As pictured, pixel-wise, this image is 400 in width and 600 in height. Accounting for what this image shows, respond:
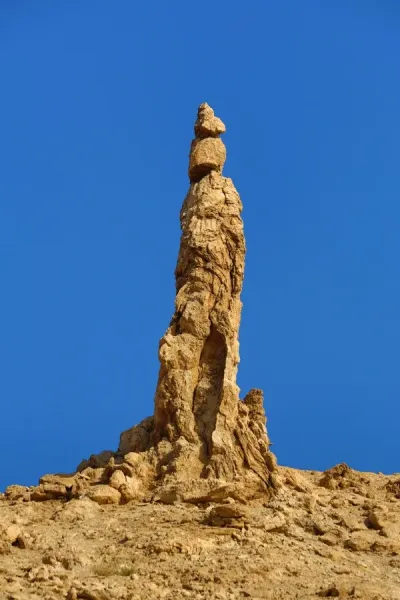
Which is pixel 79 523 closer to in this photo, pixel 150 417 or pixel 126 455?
pixel 126 455

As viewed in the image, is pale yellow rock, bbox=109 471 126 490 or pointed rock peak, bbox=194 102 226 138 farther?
pointed rock peak, bbox=194 102 226 138

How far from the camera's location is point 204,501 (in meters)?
24.4

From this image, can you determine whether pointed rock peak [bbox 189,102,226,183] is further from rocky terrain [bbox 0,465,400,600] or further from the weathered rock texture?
rocky terrain [bbox 0,465,400,600]

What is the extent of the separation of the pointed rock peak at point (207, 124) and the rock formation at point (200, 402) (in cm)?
6

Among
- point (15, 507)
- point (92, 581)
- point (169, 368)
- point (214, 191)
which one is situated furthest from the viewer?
point (214, 191)

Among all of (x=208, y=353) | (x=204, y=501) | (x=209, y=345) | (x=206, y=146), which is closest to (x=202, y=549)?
(x=204, y=501)

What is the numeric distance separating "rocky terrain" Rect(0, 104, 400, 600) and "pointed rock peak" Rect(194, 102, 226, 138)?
1.7 inches

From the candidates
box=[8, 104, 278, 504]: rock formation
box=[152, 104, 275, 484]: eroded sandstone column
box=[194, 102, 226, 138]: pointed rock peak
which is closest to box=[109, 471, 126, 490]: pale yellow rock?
box=[8, 104, 278, 504]: rock formation

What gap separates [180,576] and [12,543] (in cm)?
395

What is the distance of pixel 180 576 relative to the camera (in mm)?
20531

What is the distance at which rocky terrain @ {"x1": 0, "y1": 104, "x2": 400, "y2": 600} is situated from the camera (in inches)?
808

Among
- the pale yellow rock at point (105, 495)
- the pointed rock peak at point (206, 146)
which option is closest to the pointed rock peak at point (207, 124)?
the pointed rock peak at point (206, 146)

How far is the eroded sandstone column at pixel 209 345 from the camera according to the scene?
26.0 m

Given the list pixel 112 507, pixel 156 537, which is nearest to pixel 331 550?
pixel 156 537
